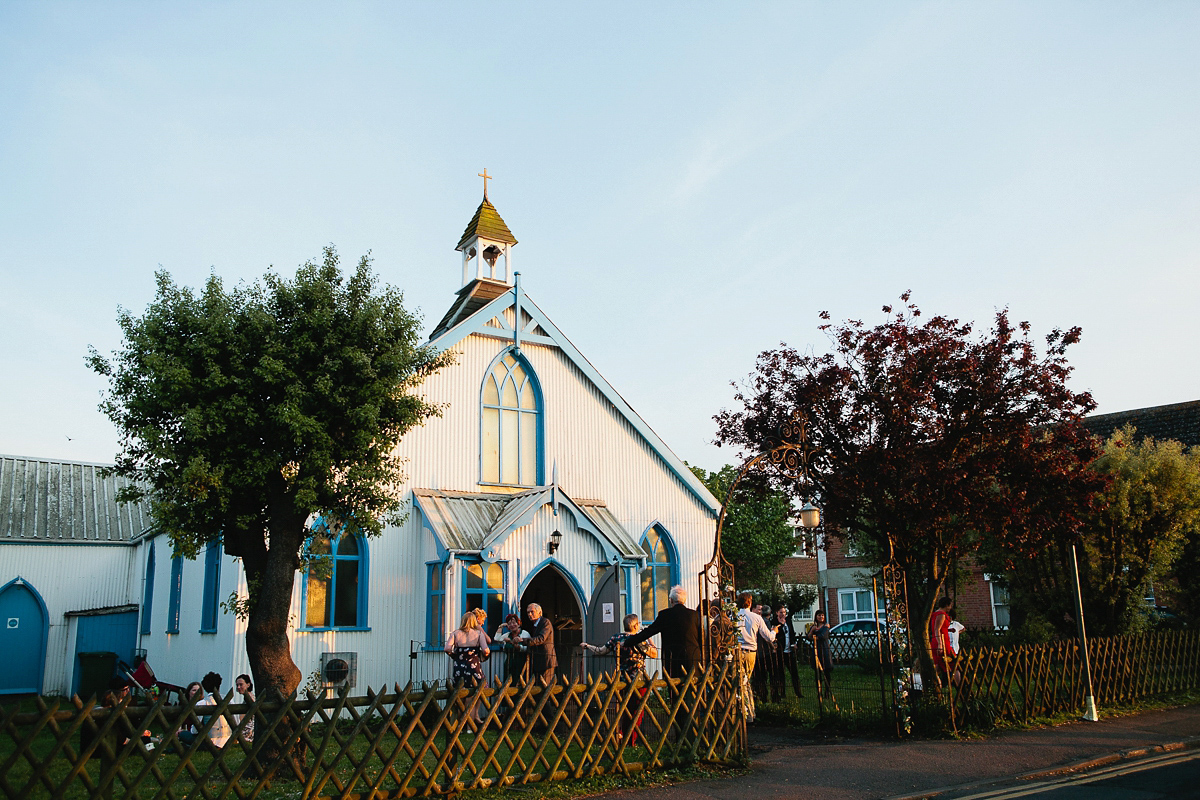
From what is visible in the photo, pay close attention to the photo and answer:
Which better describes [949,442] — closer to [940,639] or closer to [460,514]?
[940,639]

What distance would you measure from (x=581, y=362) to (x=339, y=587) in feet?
25.2

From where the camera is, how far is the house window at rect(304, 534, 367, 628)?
1652 centimetres

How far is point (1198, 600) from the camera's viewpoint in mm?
20109

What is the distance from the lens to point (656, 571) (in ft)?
69.1

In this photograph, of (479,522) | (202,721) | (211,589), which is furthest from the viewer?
(211,589)

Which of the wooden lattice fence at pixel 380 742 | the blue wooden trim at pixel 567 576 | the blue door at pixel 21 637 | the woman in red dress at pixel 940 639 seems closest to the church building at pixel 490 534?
the blue wooden trim at pixel 567 576

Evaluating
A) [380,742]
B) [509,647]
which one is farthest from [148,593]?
[380,742]

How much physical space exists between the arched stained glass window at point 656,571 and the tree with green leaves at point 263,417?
9999mm

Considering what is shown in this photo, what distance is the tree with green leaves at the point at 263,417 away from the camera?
10891 mm

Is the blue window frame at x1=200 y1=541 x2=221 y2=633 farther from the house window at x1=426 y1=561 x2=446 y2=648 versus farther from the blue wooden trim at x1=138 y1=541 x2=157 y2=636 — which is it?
the blue wooden trim at x1=138 y1=541 x2=157 y2=636

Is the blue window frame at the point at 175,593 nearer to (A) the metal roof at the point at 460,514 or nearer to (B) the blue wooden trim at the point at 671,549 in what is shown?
(A) the metal roof at the point at 460,514

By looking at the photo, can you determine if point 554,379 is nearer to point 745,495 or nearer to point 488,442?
point 488,442

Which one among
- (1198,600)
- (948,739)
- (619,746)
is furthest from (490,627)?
(1198,600)

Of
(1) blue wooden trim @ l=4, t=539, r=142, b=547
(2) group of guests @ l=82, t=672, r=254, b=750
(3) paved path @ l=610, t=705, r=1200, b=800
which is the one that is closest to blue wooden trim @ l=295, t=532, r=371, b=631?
(2) group of guests @ l=82, t=672, r=254, b=750
